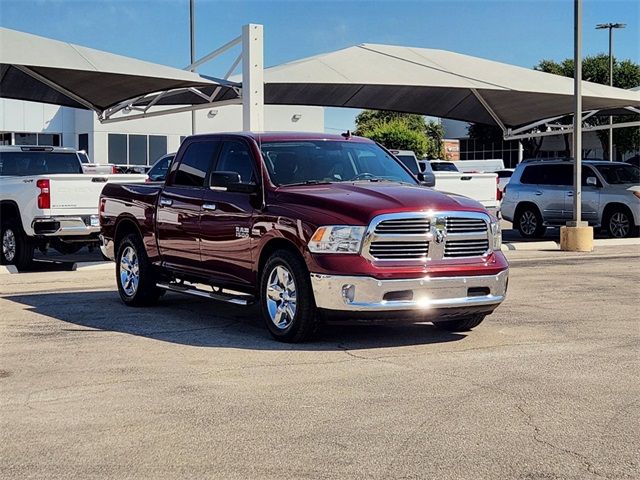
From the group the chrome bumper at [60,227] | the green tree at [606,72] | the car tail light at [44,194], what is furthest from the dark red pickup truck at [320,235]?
the green tree at [606,72]

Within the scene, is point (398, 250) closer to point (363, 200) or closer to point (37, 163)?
point (363, 200)

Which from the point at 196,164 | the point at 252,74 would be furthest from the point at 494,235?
the point at 252,74

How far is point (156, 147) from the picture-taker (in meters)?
48.0

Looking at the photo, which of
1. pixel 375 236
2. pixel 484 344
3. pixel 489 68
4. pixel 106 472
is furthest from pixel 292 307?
pixel 489 68

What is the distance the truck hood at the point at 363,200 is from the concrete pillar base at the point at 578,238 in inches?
402

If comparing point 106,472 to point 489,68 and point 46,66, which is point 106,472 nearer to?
point 46,66

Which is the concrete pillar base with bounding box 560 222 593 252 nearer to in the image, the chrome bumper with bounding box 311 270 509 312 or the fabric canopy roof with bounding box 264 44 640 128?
the fabric canopy roof with bounding box 264 44 640 128

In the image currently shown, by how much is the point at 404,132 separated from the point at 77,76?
5589cm

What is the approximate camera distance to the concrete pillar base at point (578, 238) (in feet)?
61.9

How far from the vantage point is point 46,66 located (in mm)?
17625

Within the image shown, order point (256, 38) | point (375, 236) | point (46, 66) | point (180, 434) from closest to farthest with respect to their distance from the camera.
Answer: point (180, 434) < point (375, 236) < point (46, 66) < point (256, 38)

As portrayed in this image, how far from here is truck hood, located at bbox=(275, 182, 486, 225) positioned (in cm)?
846

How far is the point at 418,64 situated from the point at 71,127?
27.7m

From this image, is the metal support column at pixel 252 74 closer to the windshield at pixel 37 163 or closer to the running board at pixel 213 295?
the windshield at pixel 37 163
